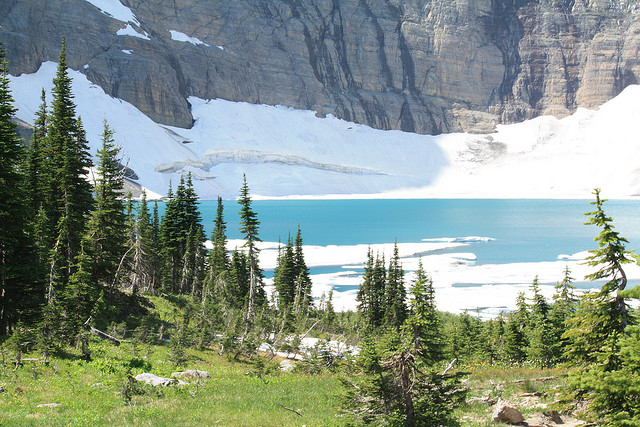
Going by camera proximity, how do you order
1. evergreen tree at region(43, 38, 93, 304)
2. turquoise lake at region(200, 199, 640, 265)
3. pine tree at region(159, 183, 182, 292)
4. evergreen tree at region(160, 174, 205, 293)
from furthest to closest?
turquoise lake at region(200, 199, 640, 265), pine tree at region(159, 183, 182, 292), evergreen tree at region(160, 174, 205, 293), evergreen tree at region(43, 38, 93, 304)

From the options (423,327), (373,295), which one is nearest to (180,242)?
(373,295)

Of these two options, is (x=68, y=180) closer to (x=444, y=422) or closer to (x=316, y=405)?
(x=316, y=405)

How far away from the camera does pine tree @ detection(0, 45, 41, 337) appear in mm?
Answer: 17609

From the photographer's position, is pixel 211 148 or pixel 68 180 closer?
pixel 68 180

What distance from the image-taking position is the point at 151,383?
14516 millimetres

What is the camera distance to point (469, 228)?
99.9 meters

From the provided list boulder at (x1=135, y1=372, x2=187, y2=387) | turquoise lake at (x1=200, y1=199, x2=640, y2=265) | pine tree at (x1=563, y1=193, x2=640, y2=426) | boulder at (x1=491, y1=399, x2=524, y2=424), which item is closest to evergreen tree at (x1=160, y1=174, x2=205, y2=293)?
boulder at (x1=135, y1=372, x2=187, y2=387)

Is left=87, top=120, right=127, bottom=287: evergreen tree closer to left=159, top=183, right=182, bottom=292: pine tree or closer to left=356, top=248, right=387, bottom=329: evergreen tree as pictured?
left=159, top=183, right=182, bottom=292: pine tree

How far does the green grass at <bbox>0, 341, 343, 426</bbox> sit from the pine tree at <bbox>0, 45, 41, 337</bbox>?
351 cm

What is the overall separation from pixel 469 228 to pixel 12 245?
299ft

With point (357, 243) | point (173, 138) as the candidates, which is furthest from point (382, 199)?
point (357, 243)

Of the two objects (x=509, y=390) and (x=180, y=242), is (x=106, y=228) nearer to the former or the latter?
(x=180, y=242)

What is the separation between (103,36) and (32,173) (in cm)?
19276

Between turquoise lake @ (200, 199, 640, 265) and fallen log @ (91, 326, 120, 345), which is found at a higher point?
turquoise lake @ (200, 199, 640, 265)
